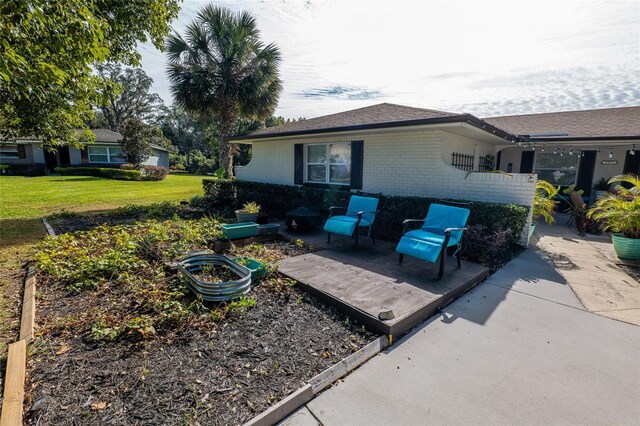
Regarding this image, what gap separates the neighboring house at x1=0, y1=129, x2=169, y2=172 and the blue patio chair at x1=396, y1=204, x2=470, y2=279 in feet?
89.5

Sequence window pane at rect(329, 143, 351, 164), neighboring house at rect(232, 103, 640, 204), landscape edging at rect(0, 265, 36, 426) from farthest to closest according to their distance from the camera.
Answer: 1. window pane at rect(329, 143, 351, 164)
2. neighboring house at rect(232, 103, 640, 204)
3. landscape edging at rect(0, 265, 36, 426)

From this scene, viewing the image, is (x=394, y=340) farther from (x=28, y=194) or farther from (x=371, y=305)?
(x=28, y=194)

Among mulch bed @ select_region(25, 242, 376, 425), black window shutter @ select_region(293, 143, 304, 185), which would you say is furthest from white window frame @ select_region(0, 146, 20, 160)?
mulch bed @ select_region(25, 242, 376, 425)

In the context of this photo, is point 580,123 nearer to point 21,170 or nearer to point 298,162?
point 298,162

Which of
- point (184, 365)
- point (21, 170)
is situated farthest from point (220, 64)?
point (21, 170)

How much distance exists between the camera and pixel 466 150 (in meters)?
8.51

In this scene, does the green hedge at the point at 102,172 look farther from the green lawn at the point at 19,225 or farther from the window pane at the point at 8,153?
the green lawn at the point at 19,225

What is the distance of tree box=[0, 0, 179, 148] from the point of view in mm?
2877

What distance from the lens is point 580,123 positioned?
1166 centimetres

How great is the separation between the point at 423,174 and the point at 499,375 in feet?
17.3

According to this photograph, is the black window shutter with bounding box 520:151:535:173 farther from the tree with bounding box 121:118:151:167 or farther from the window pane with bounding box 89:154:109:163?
the window pane with bounding box 89:154:109:163

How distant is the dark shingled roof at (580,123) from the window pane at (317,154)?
8.00 meters

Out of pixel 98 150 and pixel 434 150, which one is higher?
pixel 98 150

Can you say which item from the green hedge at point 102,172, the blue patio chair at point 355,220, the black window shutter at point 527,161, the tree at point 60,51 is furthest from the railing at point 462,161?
the green hedge at point 102,172
